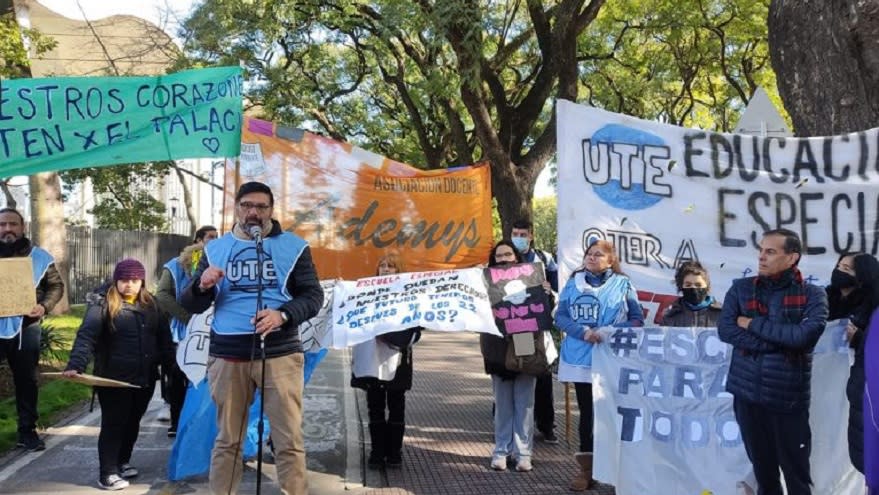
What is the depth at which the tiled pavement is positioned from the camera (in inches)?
224

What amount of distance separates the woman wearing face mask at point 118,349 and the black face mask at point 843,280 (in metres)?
4.48

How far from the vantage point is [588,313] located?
18.2 feet

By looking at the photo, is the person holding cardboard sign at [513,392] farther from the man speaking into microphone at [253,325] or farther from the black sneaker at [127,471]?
the black sneaker at [127,471]

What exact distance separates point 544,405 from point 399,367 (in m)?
1.76

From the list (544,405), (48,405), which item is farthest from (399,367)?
(48,405)

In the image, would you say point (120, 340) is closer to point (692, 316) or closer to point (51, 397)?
point (51, 397)

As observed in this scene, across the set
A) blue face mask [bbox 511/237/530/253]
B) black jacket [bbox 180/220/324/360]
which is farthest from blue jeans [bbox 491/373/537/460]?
black jacket [bbox 180/220/324/360]

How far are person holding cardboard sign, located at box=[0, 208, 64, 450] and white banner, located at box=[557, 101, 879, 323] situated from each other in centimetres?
405

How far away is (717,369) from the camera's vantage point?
515cm

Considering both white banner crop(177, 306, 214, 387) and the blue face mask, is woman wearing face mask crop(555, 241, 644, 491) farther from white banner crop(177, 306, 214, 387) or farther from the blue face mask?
white banner crop(177, 306, 214, 387)

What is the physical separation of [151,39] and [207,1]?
434cm

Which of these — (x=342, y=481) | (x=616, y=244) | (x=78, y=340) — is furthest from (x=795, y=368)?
(x=78, y=340)

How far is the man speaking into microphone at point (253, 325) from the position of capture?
4504 millimetres

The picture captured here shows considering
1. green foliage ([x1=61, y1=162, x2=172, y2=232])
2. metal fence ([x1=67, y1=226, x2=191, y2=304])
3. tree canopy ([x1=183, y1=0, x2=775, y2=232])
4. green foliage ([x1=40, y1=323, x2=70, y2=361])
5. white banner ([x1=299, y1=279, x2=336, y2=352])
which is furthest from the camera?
green foliage ([x1=61, y1=162, x2=172, y2=232])
